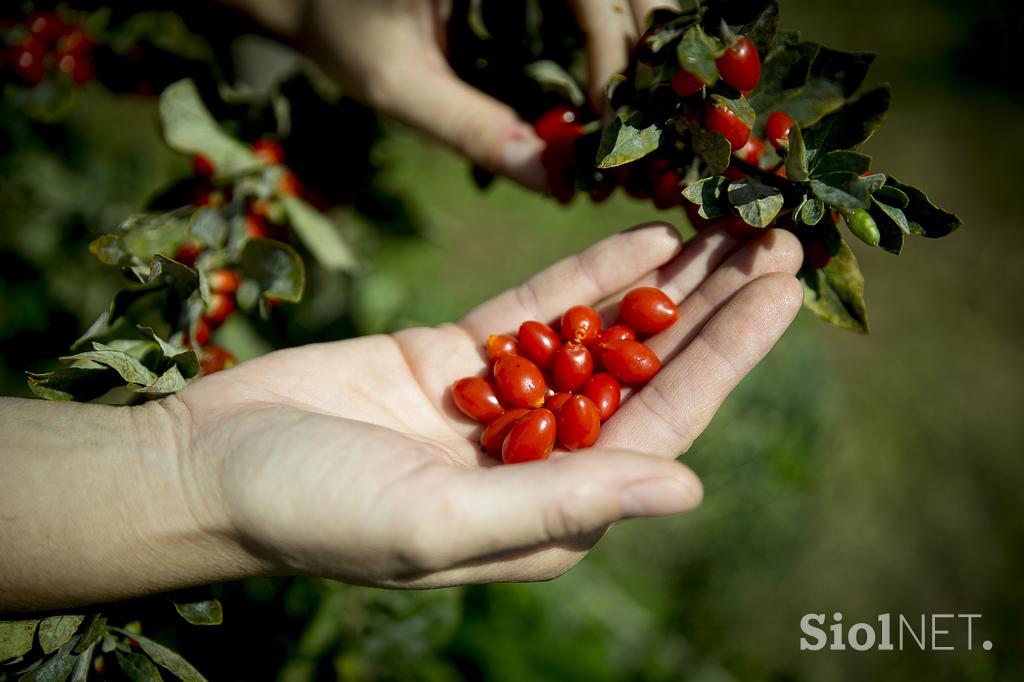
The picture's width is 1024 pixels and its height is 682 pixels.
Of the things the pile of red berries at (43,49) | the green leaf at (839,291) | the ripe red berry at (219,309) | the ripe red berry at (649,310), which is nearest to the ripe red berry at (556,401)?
the ripe red berry at (649,310)

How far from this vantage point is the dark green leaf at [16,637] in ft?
6.01

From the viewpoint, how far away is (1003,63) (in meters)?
7.42

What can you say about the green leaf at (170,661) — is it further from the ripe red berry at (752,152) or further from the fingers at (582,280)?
the ripe red berry at (752,152)

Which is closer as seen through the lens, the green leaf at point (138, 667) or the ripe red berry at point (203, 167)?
the green leaf at point (138, 667)

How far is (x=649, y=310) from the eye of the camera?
240 centimetres

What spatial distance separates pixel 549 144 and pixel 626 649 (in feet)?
8.65

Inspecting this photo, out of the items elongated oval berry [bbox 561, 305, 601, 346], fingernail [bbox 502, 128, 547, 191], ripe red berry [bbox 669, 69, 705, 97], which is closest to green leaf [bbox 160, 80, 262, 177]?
fingernail [bbox 502, 128, 547, 191]

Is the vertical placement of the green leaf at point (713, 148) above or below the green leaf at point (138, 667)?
above

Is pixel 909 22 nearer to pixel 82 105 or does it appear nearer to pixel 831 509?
pixel 831 509

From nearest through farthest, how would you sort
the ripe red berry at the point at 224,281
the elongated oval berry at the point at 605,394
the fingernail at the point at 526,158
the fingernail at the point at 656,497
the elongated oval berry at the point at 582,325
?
the fingernail at the point at 656,497 < the elongated oval berry at the point at 605,394 < the ripe red berry at the point at 224,281 < the elongated oval berry at the point at 582,325 < the fingernail at the point at 526,158

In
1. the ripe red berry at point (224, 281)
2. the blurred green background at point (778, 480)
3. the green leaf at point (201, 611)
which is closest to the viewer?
the green leaf at point (201, 611)

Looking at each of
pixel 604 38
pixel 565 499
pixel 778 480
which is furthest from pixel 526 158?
pixel 778 480

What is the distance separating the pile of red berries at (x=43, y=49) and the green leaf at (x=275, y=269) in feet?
3.94

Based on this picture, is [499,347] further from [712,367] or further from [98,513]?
[98,513]
